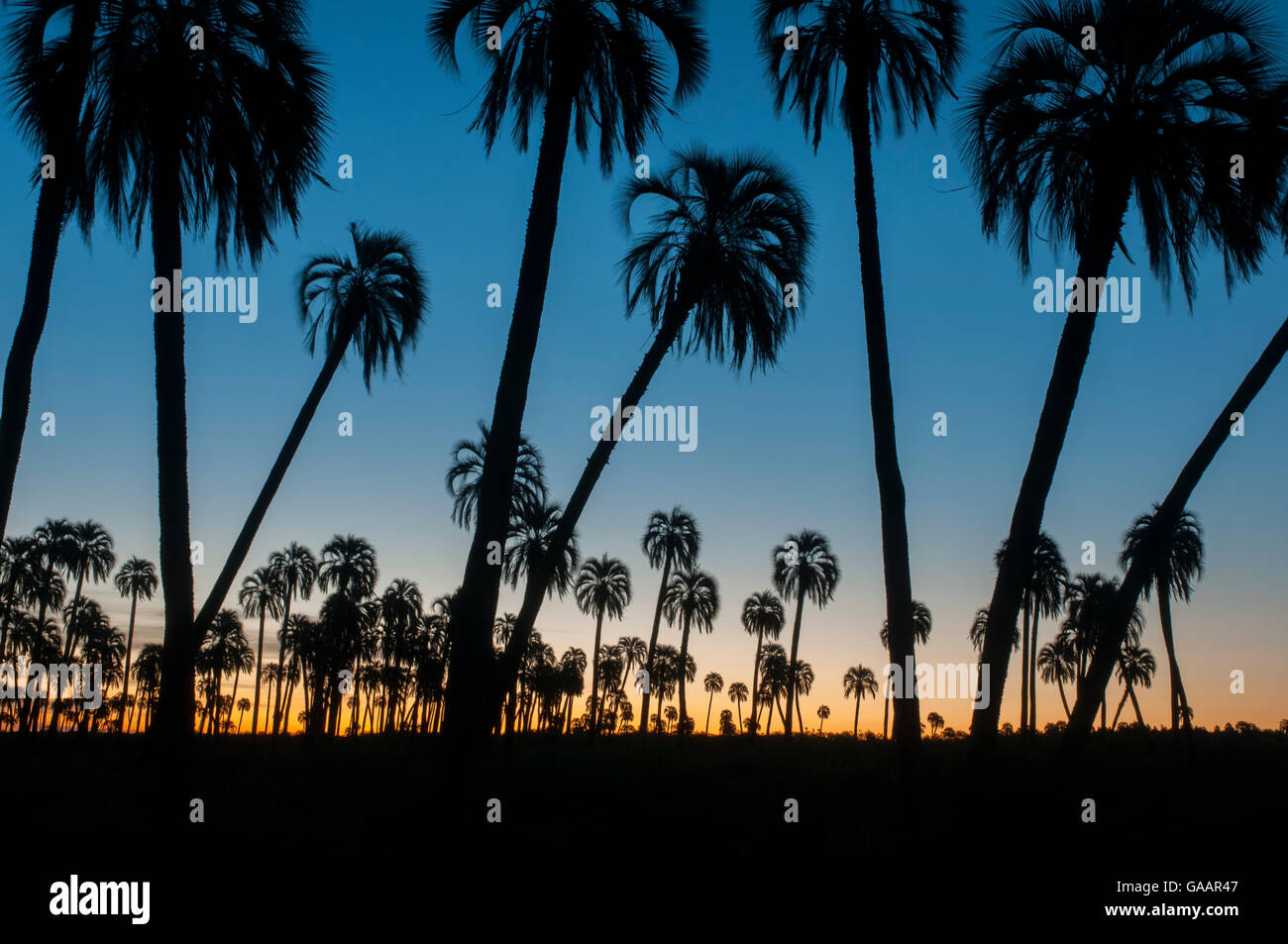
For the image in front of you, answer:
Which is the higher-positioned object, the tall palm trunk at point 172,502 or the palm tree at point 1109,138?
the palm tree at point 1109,138

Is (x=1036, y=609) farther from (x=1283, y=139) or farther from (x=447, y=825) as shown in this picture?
(x=447, y=825)

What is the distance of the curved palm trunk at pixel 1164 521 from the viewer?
1463 cm

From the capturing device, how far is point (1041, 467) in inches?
451

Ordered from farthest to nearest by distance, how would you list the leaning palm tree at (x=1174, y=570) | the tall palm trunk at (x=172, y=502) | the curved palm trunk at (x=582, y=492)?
the leaning palm tree at (x=1174, y=570), the curved palm trunk at (x=582, y=492), the tall palm trunk at (x=172, y=502)

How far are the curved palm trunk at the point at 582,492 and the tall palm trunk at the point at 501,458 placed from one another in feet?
22.7

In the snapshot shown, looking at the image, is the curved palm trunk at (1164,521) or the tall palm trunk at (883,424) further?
the curved palm trunk at (1164,521)

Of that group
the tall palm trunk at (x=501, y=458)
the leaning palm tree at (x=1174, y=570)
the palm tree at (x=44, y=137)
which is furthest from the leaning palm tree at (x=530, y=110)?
the leaning palm tree at (x=1174, y=570)

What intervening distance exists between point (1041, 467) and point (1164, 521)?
4997 mm

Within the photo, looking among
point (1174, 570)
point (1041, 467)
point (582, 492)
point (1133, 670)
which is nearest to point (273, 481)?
point (582, 492)

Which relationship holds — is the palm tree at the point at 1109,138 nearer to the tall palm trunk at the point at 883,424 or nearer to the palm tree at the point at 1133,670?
the tall palm trunk at the point at 883,424

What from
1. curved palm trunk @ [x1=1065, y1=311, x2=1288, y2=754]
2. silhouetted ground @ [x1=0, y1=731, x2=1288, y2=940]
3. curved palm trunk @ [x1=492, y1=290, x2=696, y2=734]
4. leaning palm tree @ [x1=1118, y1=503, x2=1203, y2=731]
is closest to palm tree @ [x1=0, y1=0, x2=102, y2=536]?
silhouetted ground @ [x1=0, y1=731, x2=1288, y2=940]

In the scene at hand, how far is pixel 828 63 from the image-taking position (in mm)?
13531

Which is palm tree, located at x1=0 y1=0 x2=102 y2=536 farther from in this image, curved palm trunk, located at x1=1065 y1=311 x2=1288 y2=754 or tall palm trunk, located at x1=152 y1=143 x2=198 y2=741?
curved palm trunk, located at x1=1065 y1=311 x2=1288 y2=754

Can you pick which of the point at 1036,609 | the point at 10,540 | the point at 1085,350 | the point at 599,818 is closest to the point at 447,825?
the point at 599,818
